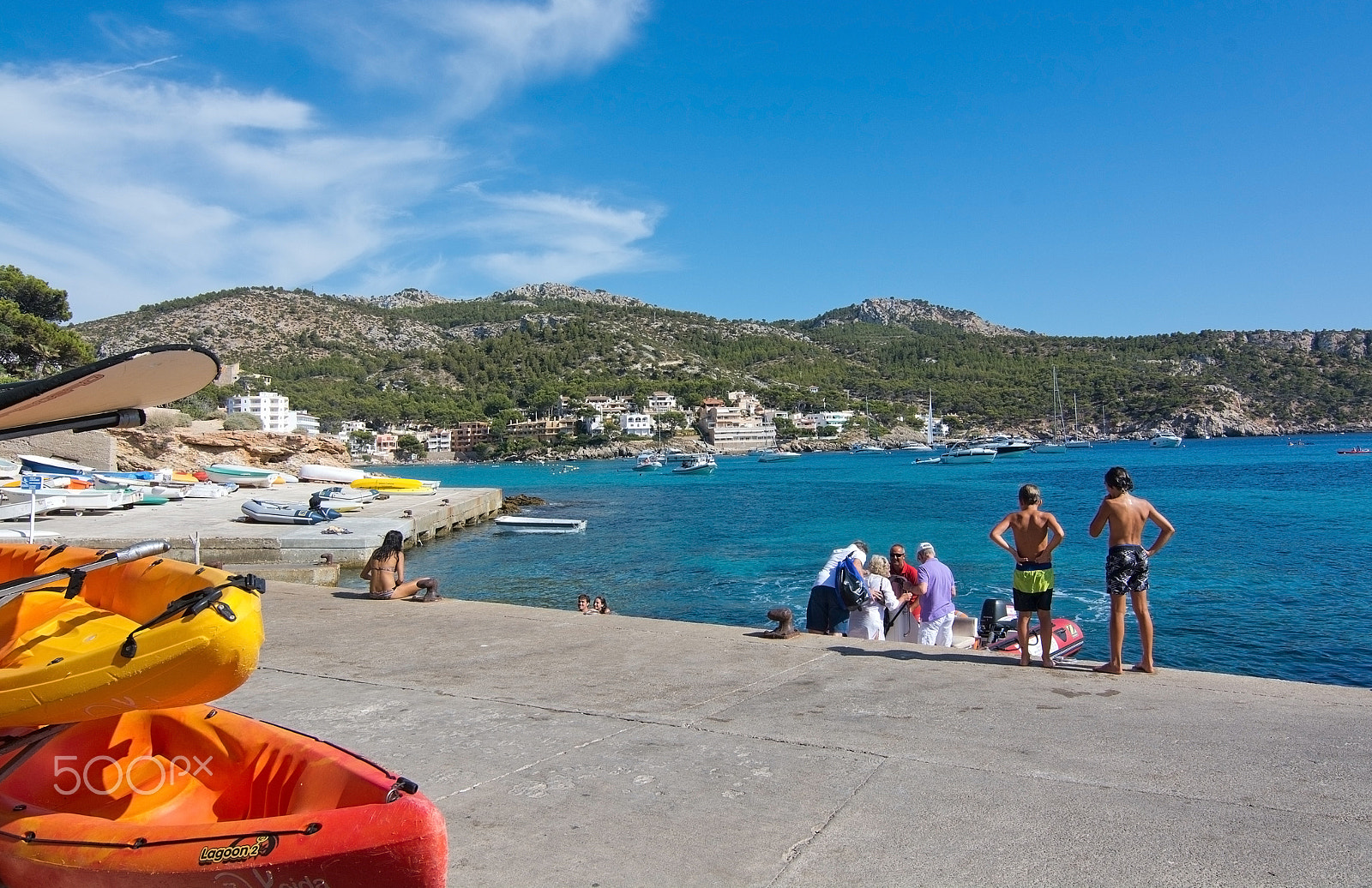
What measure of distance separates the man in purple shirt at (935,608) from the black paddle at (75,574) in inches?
318

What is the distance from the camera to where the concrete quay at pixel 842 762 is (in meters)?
3.54

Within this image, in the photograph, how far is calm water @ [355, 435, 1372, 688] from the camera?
674 inches

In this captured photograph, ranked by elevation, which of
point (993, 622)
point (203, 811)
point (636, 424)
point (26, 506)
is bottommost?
point (993, 622)

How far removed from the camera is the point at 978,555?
28719 mm

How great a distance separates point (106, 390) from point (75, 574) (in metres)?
0.94

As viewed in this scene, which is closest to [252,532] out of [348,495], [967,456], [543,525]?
[543,525]

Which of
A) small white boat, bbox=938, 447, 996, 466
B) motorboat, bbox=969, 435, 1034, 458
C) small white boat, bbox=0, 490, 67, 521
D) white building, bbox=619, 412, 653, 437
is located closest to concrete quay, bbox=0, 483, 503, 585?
small white boat, bbox=0, 490, 67, 521

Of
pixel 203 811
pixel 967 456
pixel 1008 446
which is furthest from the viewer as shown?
pixel 1008 446

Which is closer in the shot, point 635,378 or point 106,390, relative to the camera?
point 106,390

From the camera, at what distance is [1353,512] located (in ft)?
136

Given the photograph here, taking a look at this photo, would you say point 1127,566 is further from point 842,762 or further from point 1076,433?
point 1076,433

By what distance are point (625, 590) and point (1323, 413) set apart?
20144 centimetres

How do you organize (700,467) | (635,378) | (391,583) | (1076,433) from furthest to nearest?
1. (635,378)
2. (1076,433)
3. (700,467)
4. (391,583)

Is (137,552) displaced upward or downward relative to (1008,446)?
upward
